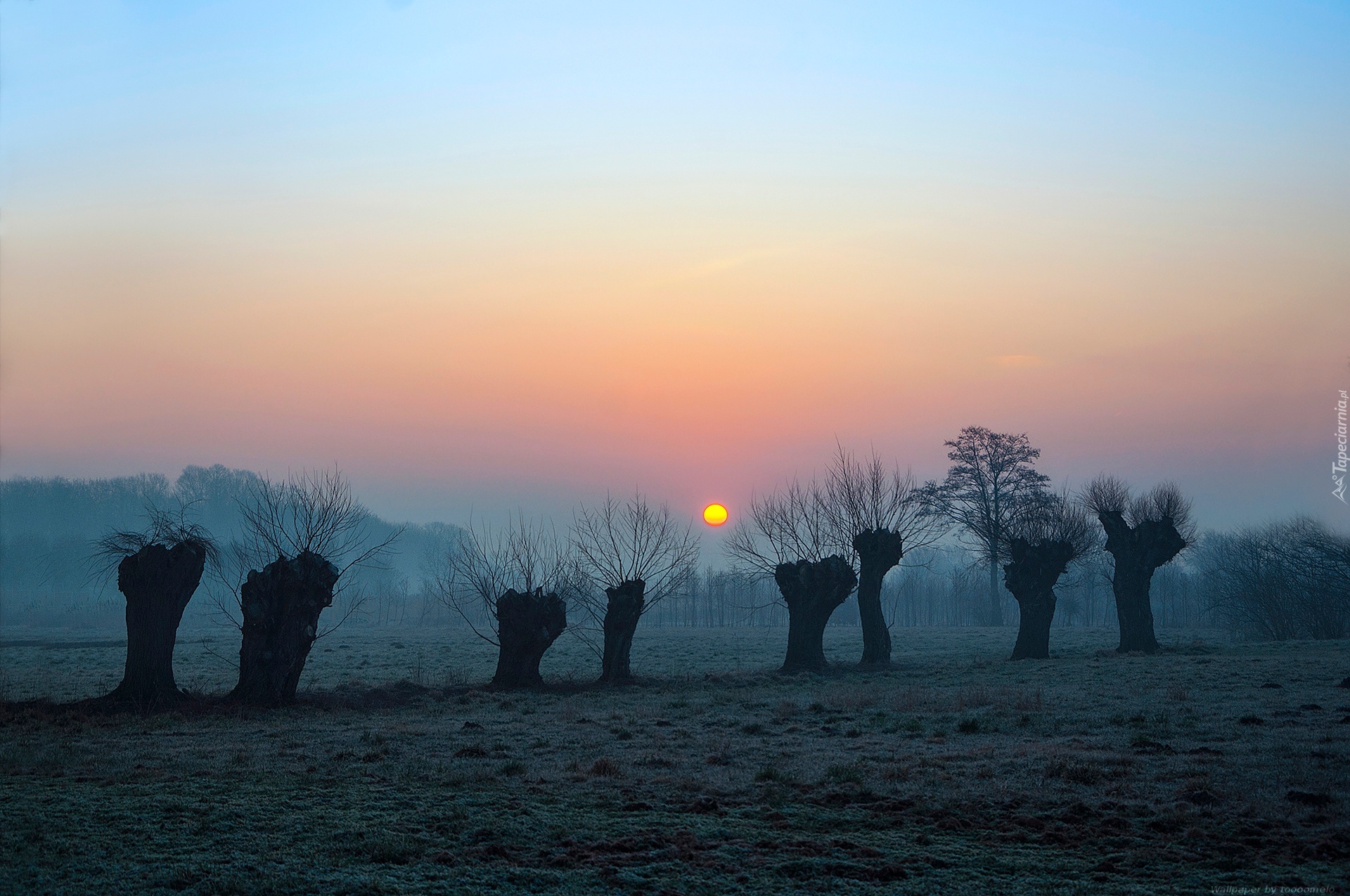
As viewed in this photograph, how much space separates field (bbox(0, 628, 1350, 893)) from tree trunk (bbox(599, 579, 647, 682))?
179 inches

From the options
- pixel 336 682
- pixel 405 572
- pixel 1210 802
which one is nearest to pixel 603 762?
pixel 1210 802

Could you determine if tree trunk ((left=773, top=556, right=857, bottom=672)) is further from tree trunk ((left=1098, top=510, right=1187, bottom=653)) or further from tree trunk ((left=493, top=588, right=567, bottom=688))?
tree trunk ((left=1098, top=510, right=1187, bottom=653))

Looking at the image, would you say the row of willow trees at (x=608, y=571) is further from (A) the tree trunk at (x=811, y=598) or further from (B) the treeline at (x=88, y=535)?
(B) the treeline at (x=88, y=535)

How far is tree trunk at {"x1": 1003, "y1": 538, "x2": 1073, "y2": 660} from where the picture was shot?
33719 mm

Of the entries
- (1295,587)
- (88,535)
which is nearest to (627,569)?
(1295,587)

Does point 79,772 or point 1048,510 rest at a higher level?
point 1048,510

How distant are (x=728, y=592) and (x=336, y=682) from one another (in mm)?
74375

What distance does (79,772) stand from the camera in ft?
41.1

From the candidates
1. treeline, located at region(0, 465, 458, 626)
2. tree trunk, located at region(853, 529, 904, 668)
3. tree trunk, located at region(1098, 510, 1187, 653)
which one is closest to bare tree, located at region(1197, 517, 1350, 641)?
tree trunk, located at region(1098, 510, 1187, 653)

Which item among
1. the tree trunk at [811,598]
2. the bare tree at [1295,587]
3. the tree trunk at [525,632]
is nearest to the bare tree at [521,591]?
the tree trunk at [525,632]

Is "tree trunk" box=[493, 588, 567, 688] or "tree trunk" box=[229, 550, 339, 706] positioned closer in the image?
"tree trunk" box=[229, 550, 339, 706]

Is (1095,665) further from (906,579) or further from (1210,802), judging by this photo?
(906,579)

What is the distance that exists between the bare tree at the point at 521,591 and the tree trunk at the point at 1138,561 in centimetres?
2196

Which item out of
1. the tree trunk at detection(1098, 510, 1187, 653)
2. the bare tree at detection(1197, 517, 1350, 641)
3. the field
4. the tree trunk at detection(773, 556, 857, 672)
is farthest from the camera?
the bare tree at detection(1197, 517, 1350, 641)
